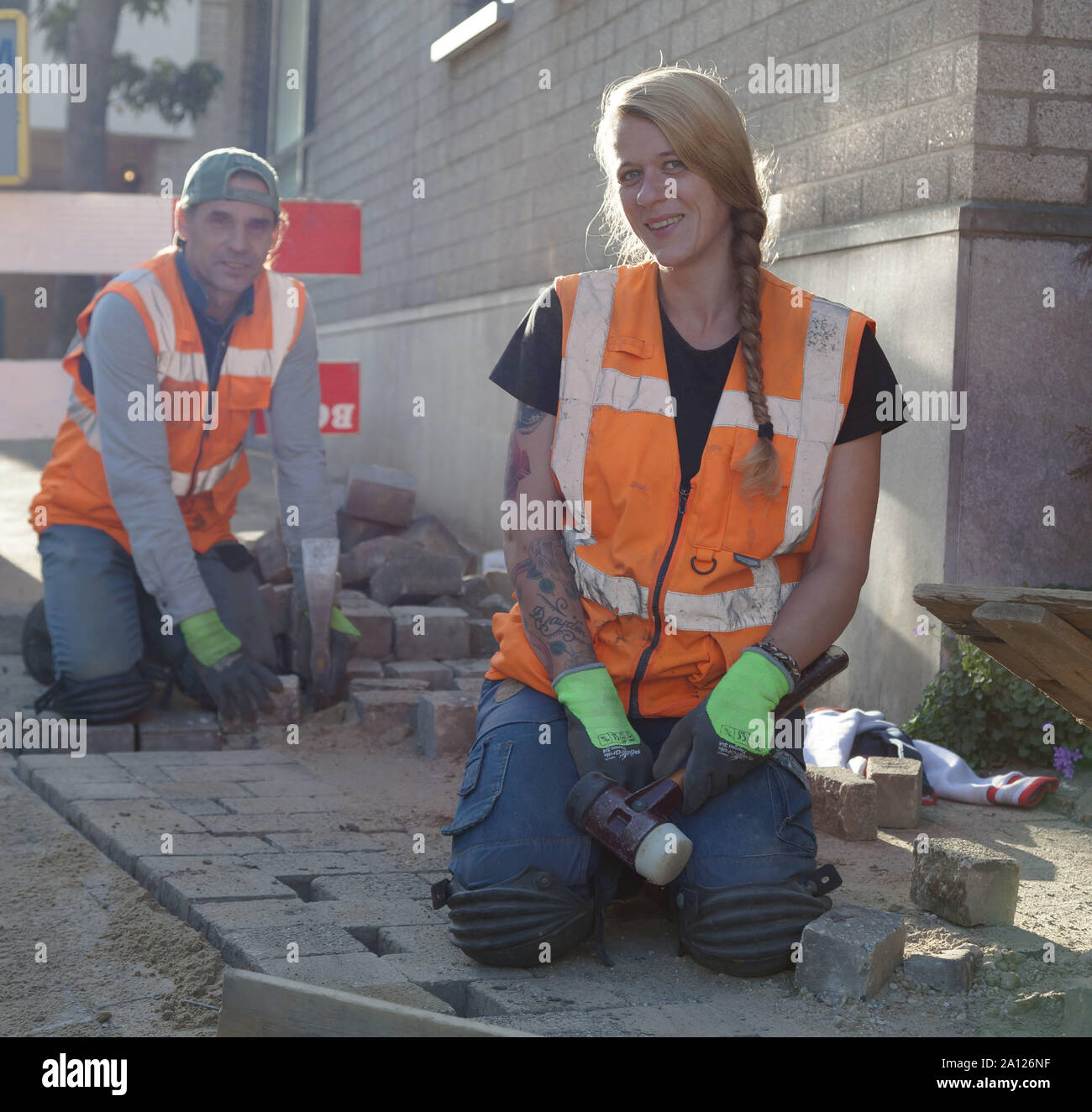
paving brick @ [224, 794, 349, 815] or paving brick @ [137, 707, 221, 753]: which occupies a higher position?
paving brick @ [137, 707, 221, 753]

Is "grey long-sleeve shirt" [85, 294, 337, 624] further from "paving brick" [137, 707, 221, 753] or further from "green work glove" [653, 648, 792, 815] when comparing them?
"green work glove" [653, 648, 792, 815]

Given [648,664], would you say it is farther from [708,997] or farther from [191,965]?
[191,965]

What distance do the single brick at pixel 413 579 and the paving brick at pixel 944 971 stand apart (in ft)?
11.9

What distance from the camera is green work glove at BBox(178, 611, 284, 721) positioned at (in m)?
4.55

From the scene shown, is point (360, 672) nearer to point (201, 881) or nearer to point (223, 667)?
point (223, 667)

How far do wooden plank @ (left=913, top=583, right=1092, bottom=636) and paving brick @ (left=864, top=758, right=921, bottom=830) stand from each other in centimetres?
121

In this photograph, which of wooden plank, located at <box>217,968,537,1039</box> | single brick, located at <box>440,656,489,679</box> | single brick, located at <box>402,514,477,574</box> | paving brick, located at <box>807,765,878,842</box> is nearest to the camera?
wooden plank, located at <box>217,968,537,1039</box>

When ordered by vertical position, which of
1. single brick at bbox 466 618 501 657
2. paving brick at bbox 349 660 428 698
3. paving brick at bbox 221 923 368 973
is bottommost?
paving brick at bbox 221 923 368 973

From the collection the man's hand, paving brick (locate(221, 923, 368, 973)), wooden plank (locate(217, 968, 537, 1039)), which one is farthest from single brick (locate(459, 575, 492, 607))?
wooden plank (locate(217, 968, 537, 1039))

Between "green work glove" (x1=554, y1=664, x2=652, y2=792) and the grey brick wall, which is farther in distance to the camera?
the grey brick wall

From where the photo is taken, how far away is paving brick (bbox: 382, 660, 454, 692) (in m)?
5.17

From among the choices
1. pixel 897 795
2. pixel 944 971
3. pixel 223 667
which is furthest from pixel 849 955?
pixel 223 667

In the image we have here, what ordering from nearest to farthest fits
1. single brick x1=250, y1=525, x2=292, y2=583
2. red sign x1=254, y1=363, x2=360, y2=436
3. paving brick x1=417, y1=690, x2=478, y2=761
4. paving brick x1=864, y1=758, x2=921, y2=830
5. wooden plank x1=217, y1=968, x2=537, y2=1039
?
wooden plank x1=217, y1=968, x2=537, y2=1039 → paving brick x1=864, y1=758, x2=921, y2=830 → paving brick x1=417, y1=690, x2=478, y2=761 → single brick x1=250, y1=525, x2=292, y2=583 → red sign x1=254, y1=363, x2=360, y2=436
